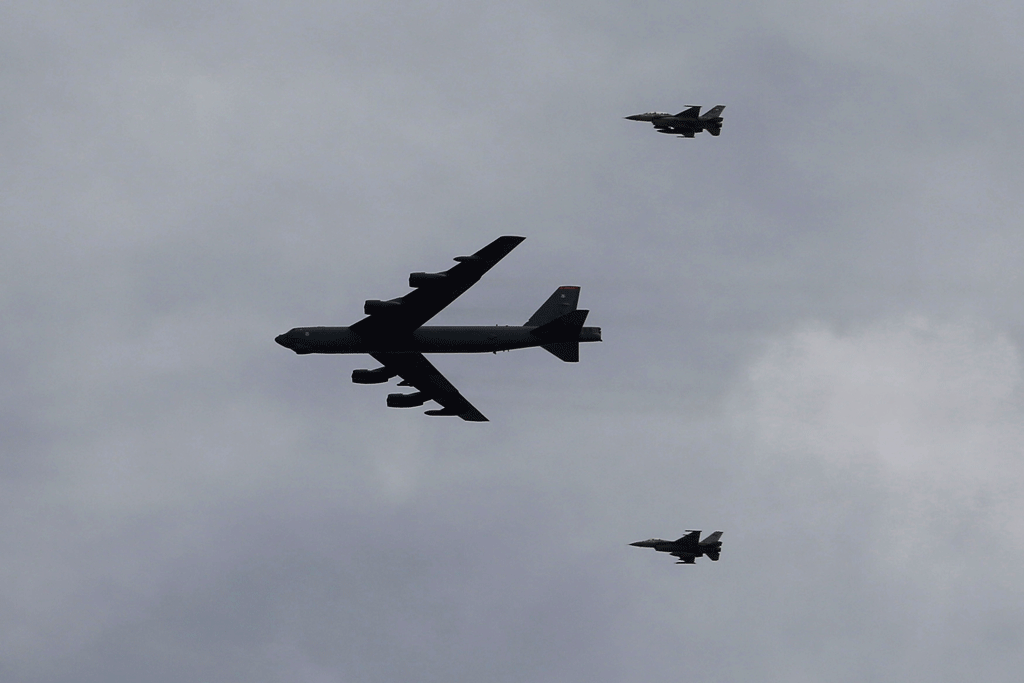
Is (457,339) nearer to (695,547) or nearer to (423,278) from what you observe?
(423,278)

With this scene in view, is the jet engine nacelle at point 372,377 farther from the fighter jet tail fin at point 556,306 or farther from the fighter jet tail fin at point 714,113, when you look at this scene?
the fighter jet tail fin at point 714,113

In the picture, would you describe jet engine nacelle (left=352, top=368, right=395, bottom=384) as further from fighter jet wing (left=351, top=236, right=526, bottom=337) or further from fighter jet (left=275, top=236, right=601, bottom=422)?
fighter jet wing (left=351, top=236, right=526, bottom=337)

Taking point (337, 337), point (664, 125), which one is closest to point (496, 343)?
point (337, 337)

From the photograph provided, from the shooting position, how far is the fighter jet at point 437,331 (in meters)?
72.2

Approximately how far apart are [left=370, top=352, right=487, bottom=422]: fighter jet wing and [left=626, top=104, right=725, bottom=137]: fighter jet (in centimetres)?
3071

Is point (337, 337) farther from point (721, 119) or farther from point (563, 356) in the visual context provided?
point (721, 119)

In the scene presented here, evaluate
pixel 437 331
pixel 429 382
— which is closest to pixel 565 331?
pixel 437 331

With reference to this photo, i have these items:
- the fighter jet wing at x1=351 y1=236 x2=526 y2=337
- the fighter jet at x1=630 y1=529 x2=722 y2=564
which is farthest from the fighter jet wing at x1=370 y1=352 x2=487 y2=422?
the fighter jet at x1=630 y1=529 x2=722 y2=564

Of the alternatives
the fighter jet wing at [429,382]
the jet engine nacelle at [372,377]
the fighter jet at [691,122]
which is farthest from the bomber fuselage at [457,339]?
the fighter jet at [691,122]

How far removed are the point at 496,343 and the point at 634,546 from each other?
33.4 meters

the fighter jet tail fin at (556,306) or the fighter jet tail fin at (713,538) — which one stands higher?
the fighter jet tail fin at (556,306)

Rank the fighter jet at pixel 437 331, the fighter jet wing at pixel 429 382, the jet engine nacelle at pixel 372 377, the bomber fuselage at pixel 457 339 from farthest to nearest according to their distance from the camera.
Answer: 1. the jet engine nacelle at pixel 372 377
2. the fighter jet wing at pixel 429 382
3. the bomber fuselage at pixel 457 339
4. the fighter jet at pixel 437 331

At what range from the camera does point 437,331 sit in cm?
7519

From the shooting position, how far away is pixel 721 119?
9500 centimetres
